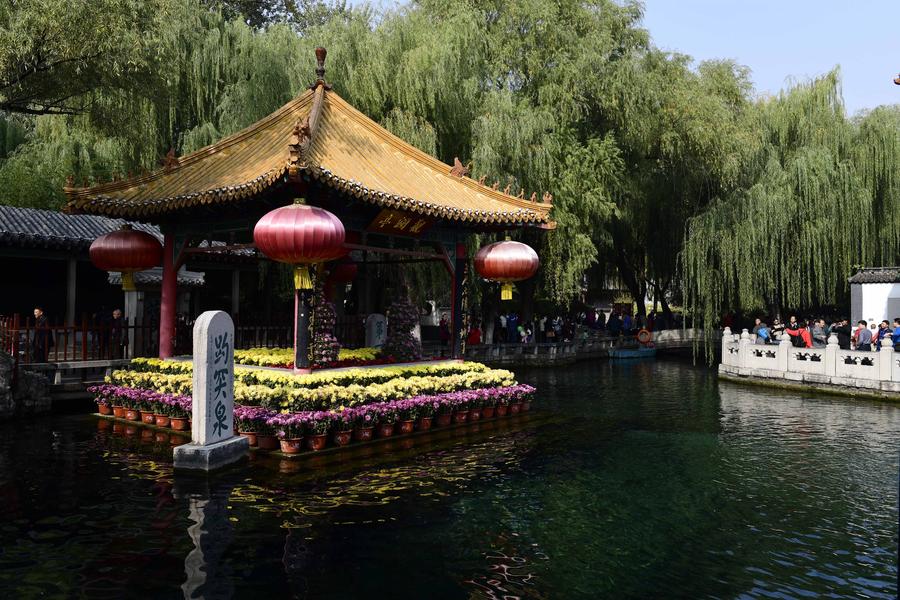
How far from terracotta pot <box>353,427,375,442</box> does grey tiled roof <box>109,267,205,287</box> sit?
812 cm

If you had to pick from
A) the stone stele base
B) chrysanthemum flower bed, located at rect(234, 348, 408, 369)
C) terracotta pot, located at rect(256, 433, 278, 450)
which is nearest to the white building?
chrysanthemum flower bed, located at rect(234, 348, 408, 369)

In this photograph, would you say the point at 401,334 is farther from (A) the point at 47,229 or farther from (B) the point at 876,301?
(B) the point at 876,301

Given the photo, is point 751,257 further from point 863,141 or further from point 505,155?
point 505,155

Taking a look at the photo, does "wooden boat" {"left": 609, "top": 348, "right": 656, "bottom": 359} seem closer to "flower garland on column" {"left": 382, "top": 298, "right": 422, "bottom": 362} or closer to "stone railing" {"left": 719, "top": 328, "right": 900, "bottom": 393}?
"stone railing" {"left": 719, "top": 328, "right": 900, "bottom": 393}

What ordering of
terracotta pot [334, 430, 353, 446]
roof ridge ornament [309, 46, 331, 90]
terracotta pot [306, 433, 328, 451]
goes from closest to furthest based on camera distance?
terracotta pot [306, 433, 328, 451] → terracotta pot [334, 430, 353, 446] → roof ridge ornament [309, 46, 331, 90]

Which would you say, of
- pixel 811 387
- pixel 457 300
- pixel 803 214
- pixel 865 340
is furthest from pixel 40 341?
pixel 803 214

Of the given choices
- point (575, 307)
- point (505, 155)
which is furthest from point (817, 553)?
point (575, 307)

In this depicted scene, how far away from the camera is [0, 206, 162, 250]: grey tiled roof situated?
14.1 metres

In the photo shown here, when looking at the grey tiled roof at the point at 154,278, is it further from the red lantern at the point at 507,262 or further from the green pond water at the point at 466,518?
the red lantern at the point at 507,262

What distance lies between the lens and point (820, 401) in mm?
15336

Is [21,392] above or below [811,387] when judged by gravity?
above

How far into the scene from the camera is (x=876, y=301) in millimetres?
19625

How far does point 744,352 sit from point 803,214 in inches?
192

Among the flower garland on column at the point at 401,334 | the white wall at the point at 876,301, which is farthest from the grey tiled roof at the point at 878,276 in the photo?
the flower garland on column at the point at 401,334
